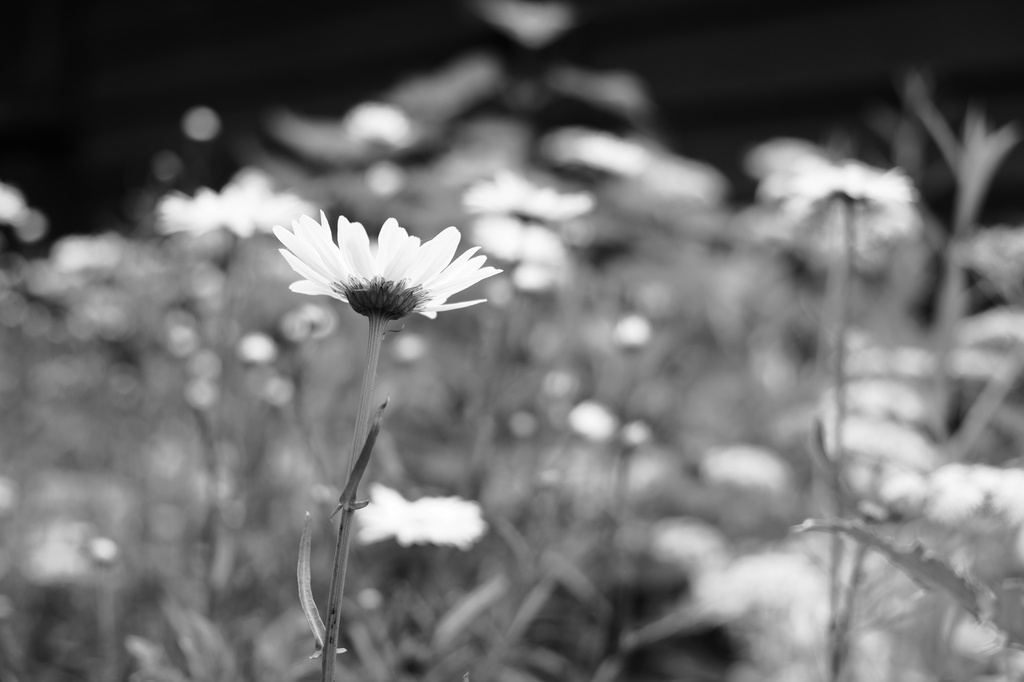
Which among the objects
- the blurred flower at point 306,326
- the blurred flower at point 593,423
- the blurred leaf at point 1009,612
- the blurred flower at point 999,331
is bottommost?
the blurred leaf at point 1009,612

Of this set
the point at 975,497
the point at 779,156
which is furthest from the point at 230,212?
the point at 779,156

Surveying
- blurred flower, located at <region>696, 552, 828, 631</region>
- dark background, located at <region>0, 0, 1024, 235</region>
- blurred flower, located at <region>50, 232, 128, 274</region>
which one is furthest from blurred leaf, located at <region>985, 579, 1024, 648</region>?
dark background, located at <region>0, 0, 1024, 235</region>

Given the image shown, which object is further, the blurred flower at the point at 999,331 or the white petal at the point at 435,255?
the blurred flower at the point at 999,331

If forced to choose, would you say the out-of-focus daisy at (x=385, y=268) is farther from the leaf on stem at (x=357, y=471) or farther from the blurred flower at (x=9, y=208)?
the blurred flower at (x=9, y=208)

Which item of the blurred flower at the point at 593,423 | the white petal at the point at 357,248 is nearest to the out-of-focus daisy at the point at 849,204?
the blurred flower at the point at 593,423

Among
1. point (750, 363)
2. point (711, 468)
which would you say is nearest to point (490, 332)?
point (711, 468)

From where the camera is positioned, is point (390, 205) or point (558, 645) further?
point (390, 205)

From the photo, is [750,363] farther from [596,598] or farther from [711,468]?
[596,598]
